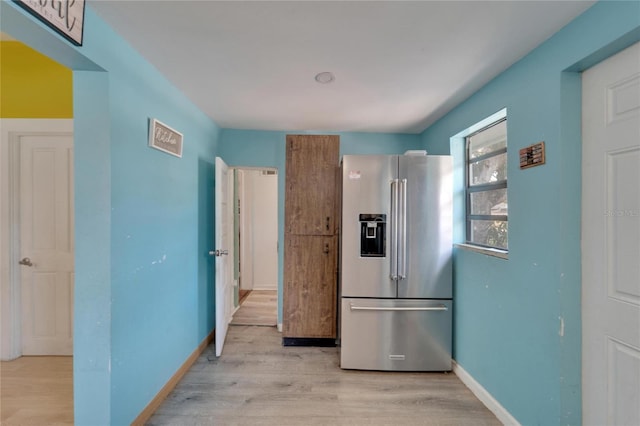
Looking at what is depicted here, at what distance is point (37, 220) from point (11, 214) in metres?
0.20

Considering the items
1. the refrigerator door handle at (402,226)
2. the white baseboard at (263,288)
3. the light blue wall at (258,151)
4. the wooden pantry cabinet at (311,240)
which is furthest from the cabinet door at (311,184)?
the white baseboard at (263,288)

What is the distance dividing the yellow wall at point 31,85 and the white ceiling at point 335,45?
113 centimetres

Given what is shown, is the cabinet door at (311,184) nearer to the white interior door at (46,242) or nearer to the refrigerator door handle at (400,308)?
the refrigerator door handle at (400,308)

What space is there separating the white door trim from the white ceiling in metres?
1.44

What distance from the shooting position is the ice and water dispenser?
2426 mm

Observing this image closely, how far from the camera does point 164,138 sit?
2.00 m

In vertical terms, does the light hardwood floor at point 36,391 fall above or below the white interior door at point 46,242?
below

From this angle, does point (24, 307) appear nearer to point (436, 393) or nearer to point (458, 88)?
point (436, 393)

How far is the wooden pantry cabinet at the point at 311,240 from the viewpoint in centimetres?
291

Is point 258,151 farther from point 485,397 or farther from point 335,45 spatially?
point 485,397

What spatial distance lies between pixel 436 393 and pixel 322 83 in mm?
2625

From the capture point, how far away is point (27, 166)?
241 centimetres

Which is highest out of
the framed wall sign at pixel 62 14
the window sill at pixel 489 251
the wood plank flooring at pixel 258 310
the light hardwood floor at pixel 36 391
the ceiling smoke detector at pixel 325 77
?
the ceiling smoke detector at pixel 325 77

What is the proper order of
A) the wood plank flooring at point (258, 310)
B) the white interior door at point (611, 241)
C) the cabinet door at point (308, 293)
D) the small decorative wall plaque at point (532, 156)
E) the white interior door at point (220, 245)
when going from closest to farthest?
Result: the white interior door at point (611, 241) → the small decorative wall plaque at point (532, 156) → the white interior door at point (220, 245) → the cabinet door at point (308, 293) → the wood plank flooring at point (258, 310)
